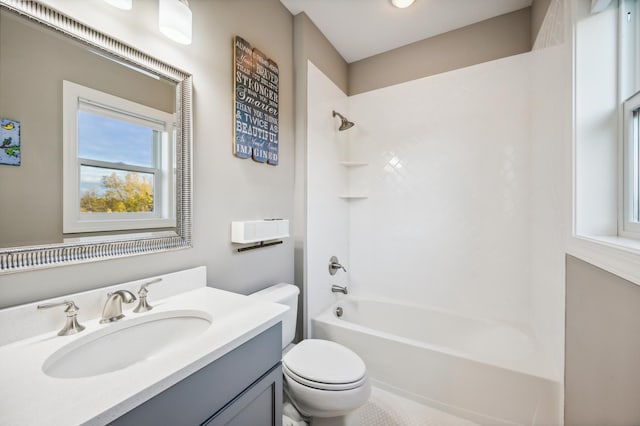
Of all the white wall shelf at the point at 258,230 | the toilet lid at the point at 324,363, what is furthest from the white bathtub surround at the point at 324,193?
the toilet lid at the point at 324,363

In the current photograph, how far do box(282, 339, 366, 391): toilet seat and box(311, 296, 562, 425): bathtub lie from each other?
360 mm

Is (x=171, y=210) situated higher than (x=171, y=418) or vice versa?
(x=171, y=210)

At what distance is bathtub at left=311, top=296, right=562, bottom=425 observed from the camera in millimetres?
1351

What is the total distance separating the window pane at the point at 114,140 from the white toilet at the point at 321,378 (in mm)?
909

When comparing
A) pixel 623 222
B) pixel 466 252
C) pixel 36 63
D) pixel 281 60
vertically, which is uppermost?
pixel 281 60

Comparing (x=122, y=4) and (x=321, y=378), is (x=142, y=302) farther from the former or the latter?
(x=122, y=4)

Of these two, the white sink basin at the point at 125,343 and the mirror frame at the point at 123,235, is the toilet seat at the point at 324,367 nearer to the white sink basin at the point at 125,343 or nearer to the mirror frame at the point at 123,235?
the white sink basin at the point at 125,343

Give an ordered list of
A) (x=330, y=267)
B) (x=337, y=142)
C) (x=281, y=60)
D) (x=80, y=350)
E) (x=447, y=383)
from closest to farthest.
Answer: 1. (x=80, y=350)
2. (x=447, y=383)
3. (x=281, y=60)
4. (x=330, y=267)
5. (x=337, y=142)

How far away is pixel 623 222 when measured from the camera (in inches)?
40.6

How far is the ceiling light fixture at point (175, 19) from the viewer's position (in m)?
0.99

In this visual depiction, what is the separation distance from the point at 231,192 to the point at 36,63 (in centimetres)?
81

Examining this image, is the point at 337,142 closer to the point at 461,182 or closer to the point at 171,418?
the point at 461,182

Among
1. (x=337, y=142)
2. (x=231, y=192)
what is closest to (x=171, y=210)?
(x=231, y=192)

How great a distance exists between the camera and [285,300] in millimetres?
1509
